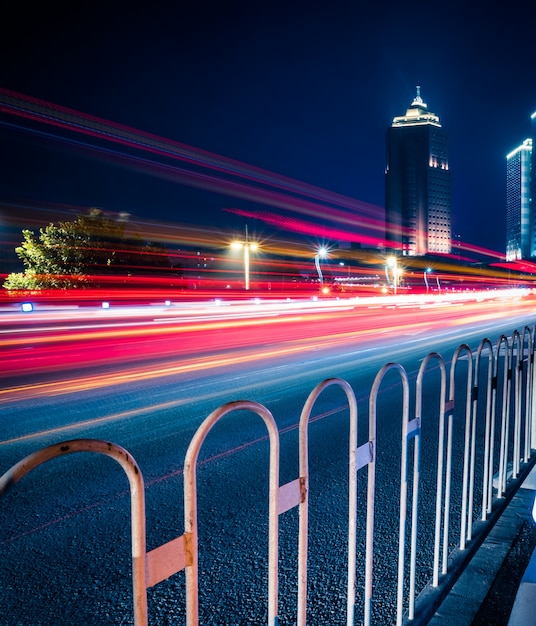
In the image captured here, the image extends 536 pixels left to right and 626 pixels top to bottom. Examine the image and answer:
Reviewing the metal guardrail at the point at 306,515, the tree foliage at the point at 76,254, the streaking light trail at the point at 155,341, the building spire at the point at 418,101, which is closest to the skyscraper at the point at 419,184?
the building spire at the point at 418,101

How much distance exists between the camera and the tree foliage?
111 ft

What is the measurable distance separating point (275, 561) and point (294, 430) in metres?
3.88

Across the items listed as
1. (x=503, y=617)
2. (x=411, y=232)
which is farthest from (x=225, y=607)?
(x=411, y=232)

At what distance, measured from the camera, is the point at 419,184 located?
186m

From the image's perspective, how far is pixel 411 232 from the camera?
7244 inches

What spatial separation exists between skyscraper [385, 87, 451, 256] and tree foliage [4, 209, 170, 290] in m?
155

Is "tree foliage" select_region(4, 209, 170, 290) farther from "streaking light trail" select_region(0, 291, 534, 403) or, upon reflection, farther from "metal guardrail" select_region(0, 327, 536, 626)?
"metal guardrail" select_region(0, 327, 536, 626)

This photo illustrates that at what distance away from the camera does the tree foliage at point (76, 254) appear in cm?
3384

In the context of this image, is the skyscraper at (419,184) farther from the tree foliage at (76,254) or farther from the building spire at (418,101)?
the tree foliage at (76,254)

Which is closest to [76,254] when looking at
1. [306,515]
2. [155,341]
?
[155,341]

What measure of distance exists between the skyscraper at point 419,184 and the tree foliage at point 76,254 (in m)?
155

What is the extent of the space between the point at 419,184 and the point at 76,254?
172901 mm

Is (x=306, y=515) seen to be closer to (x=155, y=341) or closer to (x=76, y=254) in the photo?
(x=155, y=341)

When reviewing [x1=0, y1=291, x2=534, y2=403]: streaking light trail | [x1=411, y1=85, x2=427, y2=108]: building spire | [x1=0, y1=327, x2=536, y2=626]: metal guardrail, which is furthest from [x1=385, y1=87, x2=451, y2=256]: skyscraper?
[x1=0, y1=327, x2=536, y2=626]: metal guardrail
